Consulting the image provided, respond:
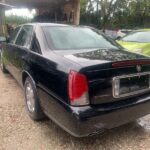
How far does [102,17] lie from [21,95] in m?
22.1

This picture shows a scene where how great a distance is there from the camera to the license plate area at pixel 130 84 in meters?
3.14

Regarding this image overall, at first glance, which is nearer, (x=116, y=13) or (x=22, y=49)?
(x=22, y=49)

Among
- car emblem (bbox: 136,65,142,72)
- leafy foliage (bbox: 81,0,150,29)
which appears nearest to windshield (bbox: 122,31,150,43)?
car emblem (bbox: 136,65,142,72)

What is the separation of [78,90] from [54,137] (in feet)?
3.51

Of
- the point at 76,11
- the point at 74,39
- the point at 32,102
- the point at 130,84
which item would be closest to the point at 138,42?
the point at 74,39

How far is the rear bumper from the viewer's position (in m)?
2.93

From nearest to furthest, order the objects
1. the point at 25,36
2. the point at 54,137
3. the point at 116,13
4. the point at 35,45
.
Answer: the point at 54,137 → the point at 35,45 → the point at 25,36 → the point at 116,13

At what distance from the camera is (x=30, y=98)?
431 cm

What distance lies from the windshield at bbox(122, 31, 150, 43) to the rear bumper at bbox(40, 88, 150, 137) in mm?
4838

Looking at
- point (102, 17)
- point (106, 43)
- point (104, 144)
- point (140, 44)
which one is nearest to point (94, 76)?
point (104, 144)

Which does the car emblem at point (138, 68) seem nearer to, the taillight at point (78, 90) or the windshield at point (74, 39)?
the taillight at point (78, 90)

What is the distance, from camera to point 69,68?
10.1 ft

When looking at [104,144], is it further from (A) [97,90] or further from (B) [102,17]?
(B) [102,17]

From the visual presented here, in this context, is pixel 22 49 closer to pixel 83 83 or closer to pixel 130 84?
pixel 83 83
